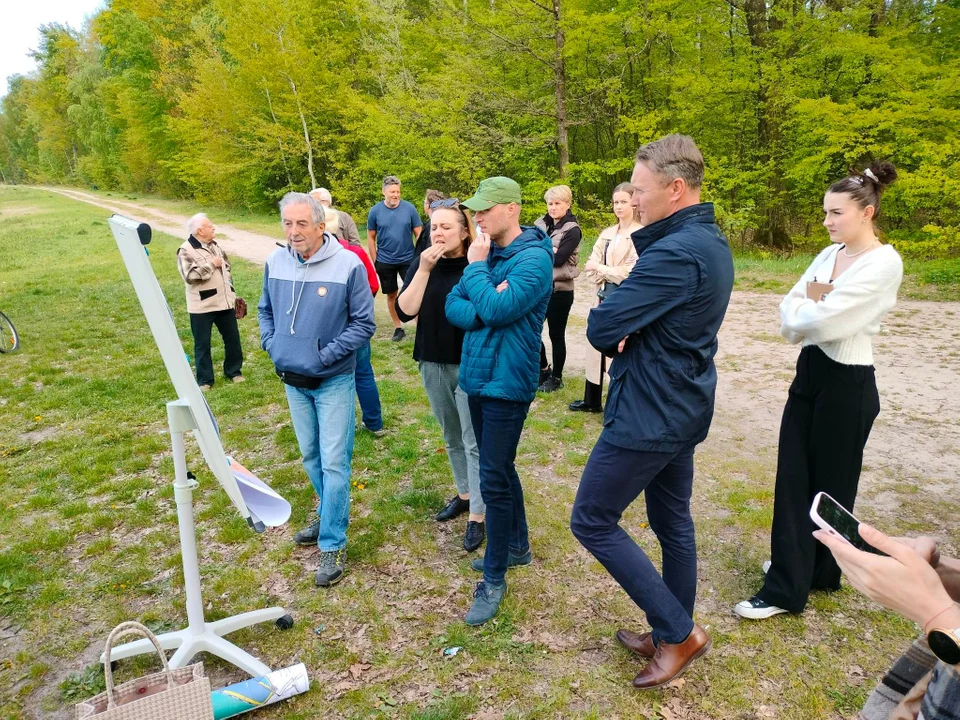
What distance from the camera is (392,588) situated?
337cm

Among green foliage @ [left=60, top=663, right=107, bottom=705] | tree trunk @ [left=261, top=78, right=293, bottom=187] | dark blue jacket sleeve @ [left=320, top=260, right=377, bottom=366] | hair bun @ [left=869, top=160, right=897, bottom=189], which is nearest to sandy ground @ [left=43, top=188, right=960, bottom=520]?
hair bun @ [left=869, top=160, right=897, bottom=189]

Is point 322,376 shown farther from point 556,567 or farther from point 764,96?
point 764,96

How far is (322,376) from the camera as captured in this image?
3.30 m

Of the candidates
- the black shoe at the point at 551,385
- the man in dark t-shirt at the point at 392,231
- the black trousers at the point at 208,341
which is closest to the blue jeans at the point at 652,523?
the black shoe at the point at 551,385

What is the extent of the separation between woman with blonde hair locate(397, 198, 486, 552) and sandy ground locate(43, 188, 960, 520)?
7.94 ft

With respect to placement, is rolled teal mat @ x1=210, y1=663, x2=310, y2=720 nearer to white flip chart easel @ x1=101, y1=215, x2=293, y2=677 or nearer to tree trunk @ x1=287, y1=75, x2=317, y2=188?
white flip chart easel @ x1=101, y1=215, x2=293, y2=677

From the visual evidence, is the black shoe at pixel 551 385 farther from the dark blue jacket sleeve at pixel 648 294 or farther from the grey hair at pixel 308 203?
the dark blue jacket sleeve at pixel 648 294

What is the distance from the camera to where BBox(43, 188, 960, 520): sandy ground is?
4445 mm

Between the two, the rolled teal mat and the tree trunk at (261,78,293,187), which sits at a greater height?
the tree trunk at (261,78,293,187)

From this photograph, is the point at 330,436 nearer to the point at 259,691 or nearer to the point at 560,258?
the point at 259,691

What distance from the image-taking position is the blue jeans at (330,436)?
3.37 meters

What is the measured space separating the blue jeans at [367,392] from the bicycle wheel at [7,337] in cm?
627

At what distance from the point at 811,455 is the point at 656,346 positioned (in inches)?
49.7

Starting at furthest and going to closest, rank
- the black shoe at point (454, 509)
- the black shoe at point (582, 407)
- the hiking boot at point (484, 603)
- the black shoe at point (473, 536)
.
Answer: the black shoe at point (582, 407), the black shoe at point (454, 509), the black shoe at point (473, 536), the hiking boot at point (484, 603)
